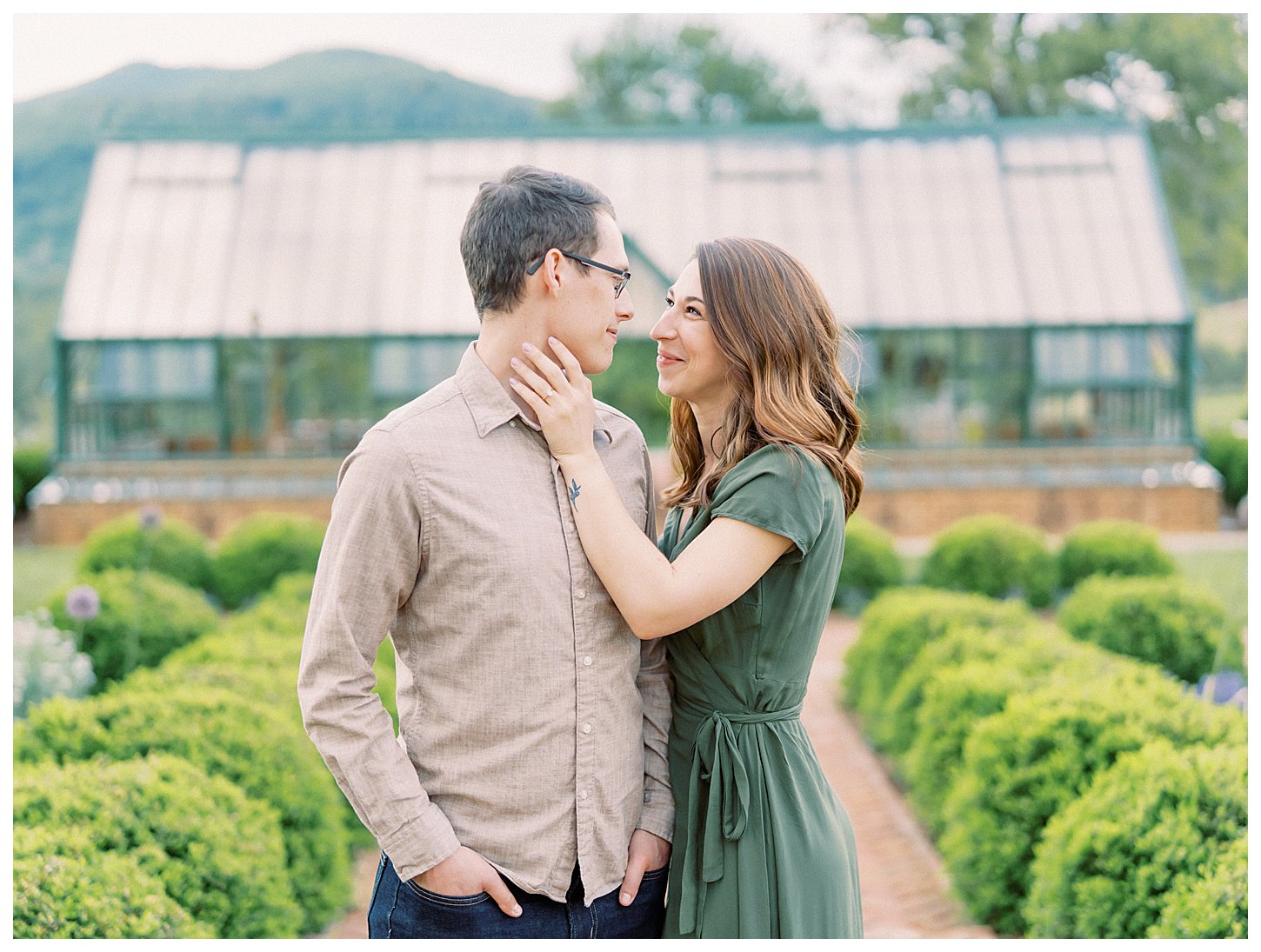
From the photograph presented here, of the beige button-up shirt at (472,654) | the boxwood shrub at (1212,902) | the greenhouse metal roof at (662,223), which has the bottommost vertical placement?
the boxwood shrub at (1212,902)

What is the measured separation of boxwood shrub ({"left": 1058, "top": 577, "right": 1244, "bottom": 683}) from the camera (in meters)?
6.30

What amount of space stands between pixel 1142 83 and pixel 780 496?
23.3m

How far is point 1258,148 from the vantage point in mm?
3277

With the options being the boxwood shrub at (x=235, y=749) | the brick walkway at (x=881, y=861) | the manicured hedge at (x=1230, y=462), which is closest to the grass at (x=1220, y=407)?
the manicured hedge at (x=1230, y=462)

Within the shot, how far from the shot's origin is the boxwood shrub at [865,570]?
29.5ft

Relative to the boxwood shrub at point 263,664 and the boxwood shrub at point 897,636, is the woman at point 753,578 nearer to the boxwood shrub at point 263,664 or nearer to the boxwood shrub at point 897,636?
the boxwood shrub at point 263,664

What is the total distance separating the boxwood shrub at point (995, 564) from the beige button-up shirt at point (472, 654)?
7.29m

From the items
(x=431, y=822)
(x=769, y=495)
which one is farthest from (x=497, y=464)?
(x=431, y=822)

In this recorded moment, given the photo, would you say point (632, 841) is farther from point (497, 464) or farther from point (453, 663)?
point (497, 464)

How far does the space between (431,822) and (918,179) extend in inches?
536

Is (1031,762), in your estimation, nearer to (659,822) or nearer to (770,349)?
(659,822)

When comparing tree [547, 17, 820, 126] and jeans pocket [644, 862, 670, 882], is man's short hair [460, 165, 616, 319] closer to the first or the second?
jeans pocket [644, 862, 670, 882]

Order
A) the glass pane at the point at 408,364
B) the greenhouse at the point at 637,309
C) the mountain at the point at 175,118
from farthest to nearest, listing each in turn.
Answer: the mountain at the point at 175,118, the glass pane at the point at 408,364, the greenhouse at the point at 637,309

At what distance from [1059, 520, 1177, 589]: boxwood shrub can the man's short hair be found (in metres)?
7.96
